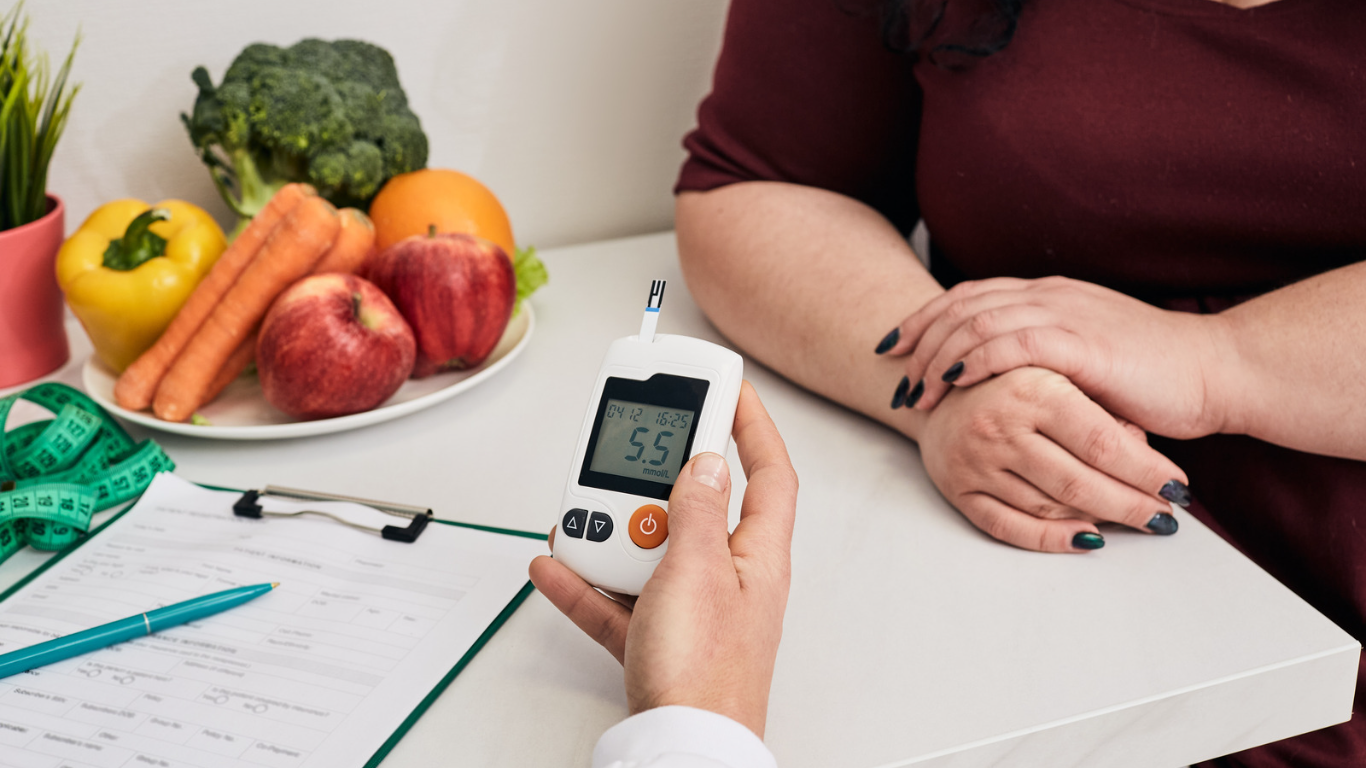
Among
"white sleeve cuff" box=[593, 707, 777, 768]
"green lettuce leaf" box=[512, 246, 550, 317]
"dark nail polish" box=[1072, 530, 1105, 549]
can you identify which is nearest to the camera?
"white sleeve cuff" box=[593, 707, 777, 768]

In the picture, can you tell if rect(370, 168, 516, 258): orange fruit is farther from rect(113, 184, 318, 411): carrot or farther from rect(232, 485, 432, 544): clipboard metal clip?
rect(232, 485, 432, 544): clipboard metal clip

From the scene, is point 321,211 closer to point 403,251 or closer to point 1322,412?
point 403,251

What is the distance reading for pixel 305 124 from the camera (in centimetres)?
100

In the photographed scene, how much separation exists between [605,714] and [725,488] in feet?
0.51

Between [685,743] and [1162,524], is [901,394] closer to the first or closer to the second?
[1162,524]

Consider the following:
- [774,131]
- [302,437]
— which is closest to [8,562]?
[302,437]

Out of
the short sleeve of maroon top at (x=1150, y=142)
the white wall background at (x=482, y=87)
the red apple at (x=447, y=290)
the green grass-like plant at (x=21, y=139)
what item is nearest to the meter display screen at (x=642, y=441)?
the red apple at (x=447, y=290)

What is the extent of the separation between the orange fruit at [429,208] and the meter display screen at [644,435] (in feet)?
1.76

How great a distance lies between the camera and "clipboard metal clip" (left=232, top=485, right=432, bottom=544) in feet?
2.21

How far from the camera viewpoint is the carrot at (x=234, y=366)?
35.0 inches

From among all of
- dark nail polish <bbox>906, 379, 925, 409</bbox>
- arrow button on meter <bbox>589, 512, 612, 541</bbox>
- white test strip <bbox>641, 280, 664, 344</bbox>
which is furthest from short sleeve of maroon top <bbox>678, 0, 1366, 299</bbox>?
arrow button on meter <bbox>589, 512, 612, 541</bbox>

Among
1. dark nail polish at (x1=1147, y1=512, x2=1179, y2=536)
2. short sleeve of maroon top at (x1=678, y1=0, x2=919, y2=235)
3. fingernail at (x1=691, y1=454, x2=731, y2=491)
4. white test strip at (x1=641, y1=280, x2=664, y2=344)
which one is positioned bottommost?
dark nail polish at (x1=1147, y1=512, x2=1179, y2=536)

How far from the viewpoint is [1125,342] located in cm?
71

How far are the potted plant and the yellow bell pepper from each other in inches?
1.4
